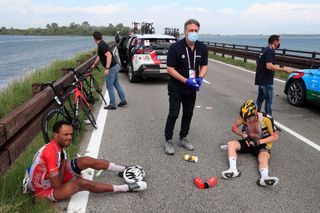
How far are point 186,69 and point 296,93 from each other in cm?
488

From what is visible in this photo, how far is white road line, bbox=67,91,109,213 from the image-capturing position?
3.46 m

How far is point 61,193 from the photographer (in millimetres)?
3457

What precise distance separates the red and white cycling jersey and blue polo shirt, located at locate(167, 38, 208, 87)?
88.4 inches

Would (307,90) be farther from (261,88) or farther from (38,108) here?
(38,108)

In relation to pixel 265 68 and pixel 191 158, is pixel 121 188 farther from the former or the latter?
pixel 265 68

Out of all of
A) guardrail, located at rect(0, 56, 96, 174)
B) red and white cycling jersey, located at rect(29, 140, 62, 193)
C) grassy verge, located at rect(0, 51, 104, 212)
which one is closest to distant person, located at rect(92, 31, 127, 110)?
guardrail, located at rect(0, 56, 96, 174)

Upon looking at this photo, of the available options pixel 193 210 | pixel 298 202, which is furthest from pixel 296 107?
pixel 193 210

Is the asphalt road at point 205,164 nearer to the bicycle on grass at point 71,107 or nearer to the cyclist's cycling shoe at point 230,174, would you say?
the cyclist's cycling shoe at point 230,174

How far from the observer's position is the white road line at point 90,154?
346 centimetres

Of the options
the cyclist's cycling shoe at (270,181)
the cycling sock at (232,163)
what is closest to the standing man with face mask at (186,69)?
the cycling sock at (232,163)

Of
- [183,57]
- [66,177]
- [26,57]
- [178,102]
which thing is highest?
[183,57]

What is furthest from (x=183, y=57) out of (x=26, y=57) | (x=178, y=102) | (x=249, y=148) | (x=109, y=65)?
(x=26, y=57)

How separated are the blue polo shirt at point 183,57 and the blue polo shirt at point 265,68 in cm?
206

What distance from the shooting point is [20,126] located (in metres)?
4.30
